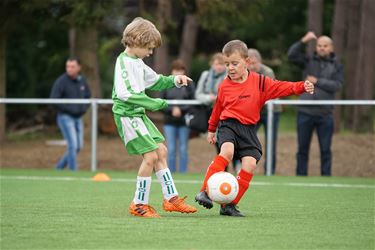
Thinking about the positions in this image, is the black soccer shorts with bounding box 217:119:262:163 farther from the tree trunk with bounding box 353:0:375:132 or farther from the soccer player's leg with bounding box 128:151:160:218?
the tree trunk with bounding box 353:0:375:132

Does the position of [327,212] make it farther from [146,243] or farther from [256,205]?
[146,243]

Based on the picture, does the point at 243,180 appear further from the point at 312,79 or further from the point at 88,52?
the point at 88,52

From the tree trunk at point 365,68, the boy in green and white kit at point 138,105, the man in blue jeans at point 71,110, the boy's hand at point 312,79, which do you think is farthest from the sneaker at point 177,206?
the tree trunk at point 365,68

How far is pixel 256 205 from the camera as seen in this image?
32.6 feet

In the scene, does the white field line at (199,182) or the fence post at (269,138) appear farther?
the fence post at (269,138)

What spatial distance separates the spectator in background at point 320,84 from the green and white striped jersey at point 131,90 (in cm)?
676

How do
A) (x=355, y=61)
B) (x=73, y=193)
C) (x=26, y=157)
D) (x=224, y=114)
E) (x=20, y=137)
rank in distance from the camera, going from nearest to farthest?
1. (x=224, y=114)
2. (x=73, y=193)
3. (x=26, y=157)
4. (x=20, y=137)
5. (x=355, y=61)

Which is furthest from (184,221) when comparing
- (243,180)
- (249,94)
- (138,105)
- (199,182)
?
(199,182)

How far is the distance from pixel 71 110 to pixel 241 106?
8077mm

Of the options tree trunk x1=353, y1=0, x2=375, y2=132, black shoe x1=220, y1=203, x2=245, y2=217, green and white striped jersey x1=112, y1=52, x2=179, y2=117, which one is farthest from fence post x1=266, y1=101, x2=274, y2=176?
tree trunk x1=353, y1=0, x2=375, y2=132

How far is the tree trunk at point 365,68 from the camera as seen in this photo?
23922 mm

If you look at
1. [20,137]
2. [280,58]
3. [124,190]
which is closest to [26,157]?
[20,137]

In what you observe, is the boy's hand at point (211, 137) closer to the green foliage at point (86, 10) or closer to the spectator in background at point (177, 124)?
the spectator in background at point (177, 124)

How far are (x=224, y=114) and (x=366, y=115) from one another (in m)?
15.7
